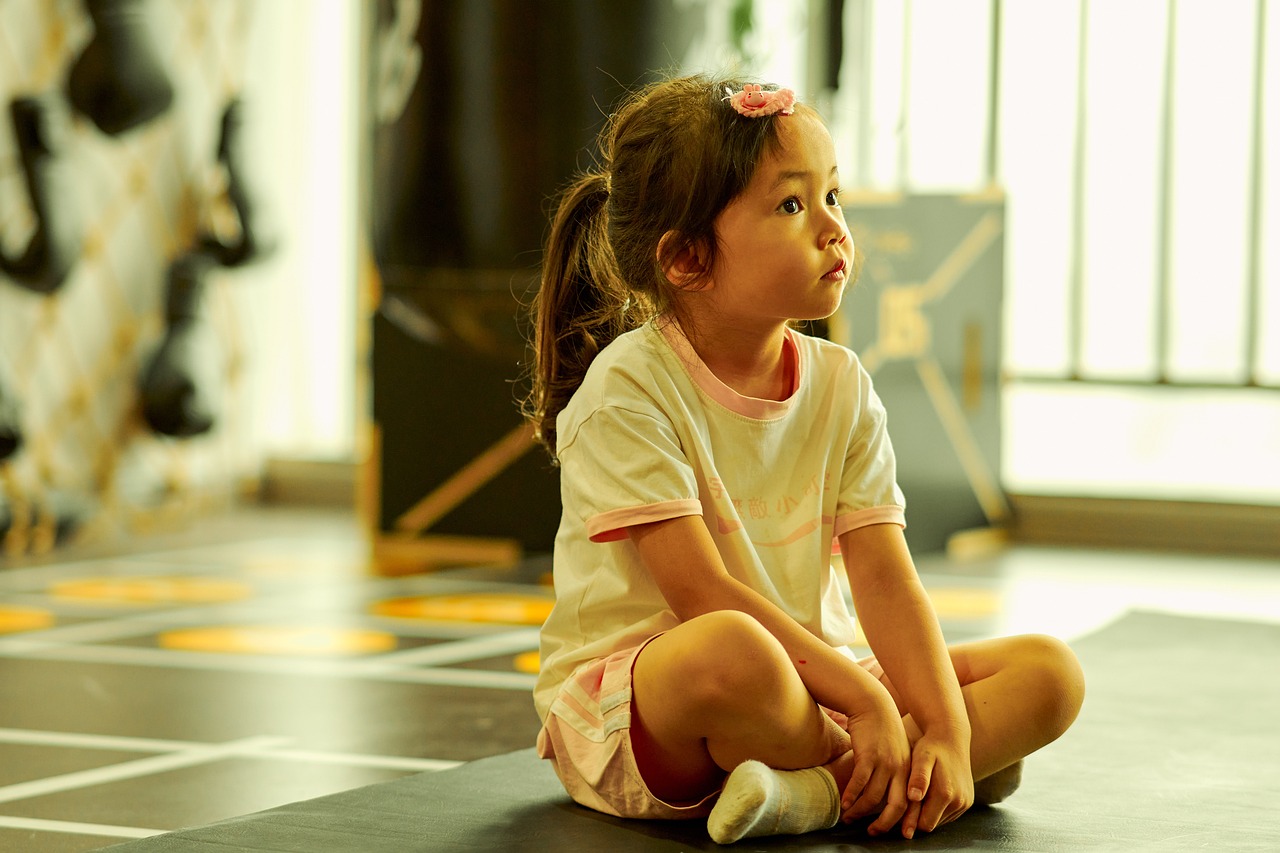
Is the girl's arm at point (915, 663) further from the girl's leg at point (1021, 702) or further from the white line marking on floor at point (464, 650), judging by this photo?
the white line marking on floor at point (464, 650)

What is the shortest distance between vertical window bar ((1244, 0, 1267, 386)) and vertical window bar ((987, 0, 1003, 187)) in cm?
51

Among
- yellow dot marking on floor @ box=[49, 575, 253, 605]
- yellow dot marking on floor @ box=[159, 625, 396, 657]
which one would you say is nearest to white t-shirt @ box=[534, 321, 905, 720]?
yellow dot marking on floor @ box=[159, 625, 396, 657]

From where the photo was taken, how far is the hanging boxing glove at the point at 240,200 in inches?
137

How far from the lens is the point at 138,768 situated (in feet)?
5.15

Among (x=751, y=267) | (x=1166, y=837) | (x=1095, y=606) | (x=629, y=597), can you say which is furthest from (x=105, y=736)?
(x=1095, y=606)

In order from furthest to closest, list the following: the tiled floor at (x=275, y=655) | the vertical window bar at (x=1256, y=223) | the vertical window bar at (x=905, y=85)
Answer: the vertical window bar at (x=905, y=85)
the vertical window bar at (x=1256, y=223)
the tiled floor at (x=275, y=655)

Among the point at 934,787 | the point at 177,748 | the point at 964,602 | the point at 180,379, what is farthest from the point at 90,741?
the point at 180,379

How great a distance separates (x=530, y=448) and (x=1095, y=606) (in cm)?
98

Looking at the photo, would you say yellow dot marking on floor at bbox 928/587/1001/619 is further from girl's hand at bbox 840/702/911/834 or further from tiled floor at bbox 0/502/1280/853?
girl's hand at bbox 840/702/911/834

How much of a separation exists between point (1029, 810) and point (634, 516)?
0.40 meters

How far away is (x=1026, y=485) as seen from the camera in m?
→ 3.58

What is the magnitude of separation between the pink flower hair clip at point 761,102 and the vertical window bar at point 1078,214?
2.41 m

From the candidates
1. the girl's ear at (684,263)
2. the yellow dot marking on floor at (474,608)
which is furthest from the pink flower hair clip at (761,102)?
the yellow dot marking on floor at (474,608)

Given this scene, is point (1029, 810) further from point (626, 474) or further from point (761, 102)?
point (761, 102)
